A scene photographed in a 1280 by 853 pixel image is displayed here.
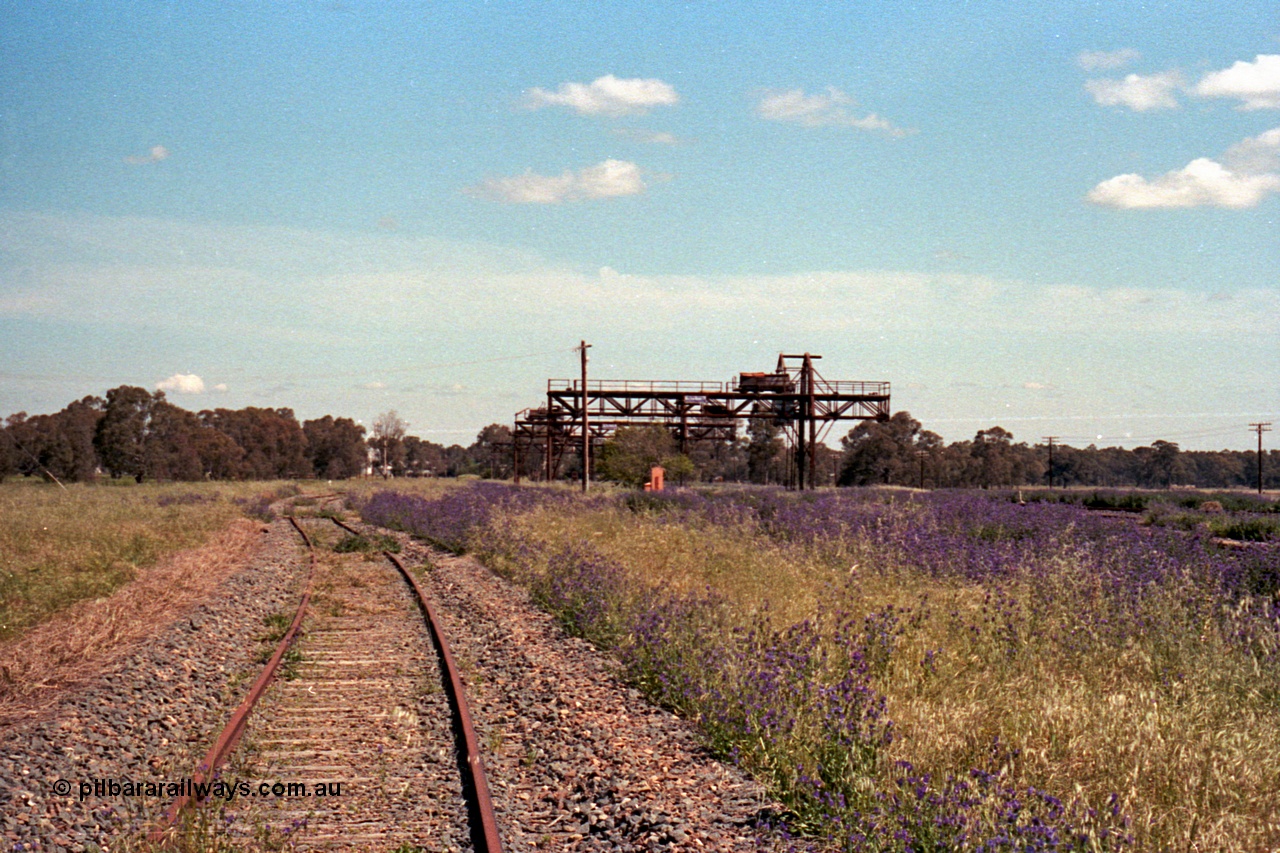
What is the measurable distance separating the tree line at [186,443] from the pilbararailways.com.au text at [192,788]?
51.6 m

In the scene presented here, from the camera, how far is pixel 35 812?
5918 mm

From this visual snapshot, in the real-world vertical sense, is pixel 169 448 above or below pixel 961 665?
above

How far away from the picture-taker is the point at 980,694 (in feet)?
24.7

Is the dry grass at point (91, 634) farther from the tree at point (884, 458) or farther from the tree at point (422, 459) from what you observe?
the tree at point (422, 459)

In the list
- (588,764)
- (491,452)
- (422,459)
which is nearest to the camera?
(588,764)

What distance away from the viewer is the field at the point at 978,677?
5.13 meters

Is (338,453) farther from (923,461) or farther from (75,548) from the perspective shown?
(75,548)

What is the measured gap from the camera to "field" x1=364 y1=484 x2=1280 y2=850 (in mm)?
5133

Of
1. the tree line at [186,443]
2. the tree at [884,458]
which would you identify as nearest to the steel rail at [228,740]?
the tree line at [186,443]

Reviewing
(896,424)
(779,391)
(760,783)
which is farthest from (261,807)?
(896,424)

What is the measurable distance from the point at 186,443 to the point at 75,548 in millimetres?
82830

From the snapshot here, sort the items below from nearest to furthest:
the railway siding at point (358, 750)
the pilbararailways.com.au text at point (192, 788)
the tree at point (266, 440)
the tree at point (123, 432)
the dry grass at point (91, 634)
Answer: the railway siding at point (358, 750)
the pilbararailways.com.au text at point (192, 788)
the dry grass at point (91, 634)
the tree at point (123, 432)
the tree at point (266, 440)

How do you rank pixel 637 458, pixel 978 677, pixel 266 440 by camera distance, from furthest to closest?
1. pixel 266 440
2. pixel 637 458
3. pixel 978 677

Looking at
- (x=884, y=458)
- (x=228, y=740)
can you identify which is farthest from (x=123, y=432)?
(x=228, y=740)
